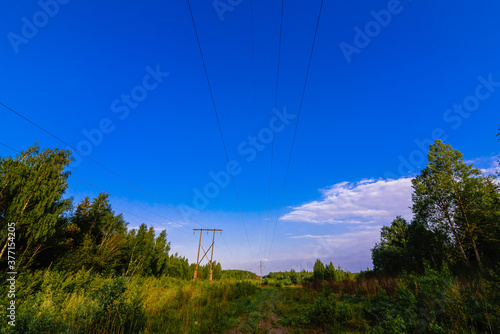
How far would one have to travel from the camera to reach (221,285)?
19688 mm

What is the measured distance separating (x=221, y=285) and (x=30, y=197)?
17955 mm

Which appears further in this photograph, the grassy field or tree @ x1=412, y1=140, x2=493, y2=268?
tree @ x1=412, y1=140, x2=493, y2=268

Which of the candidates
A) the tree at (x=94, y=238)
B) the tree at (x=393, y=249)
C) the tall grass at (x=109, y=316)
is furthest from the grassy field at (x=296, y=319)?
the tree at (x=393, y=249)

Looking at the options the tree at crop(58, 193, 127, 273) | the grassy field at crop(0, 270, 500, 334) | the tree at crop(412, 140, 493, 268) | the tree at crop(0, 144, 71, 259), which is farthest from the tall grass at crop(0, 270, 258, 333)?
the tree at crop(412, 140, 493, 268)

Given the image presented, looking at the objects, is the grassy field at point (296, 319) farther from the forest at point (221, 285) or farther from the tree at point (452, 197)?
the tree at point (452, 197)

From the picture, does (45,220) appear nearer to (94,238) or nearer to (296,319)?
(94,238)

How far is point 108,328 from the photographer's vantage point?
5.89 metres

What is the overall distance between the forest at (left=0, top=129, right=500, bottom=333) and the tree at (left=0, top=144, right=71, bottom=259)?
0.07 meters

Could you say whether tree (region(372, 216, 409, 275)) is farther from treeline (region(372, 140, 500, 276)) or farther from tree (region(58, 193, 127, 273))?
tree (region(58, 193, 127, 273))

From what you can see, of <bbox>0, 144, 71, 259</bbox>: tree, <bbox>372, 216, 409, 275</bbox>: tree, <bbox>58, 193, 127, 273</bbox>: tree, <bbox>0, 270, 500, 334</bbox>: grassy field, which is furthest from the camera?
<bbox>372, 216, 409, 275</bbox>: tree

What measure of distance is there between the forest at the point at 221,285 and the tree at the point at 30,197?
2.9 inches

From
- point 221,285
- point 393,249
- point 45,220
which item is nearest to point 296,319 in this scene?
point 221,285

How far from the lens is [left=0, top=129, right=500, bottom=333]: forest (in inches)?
246

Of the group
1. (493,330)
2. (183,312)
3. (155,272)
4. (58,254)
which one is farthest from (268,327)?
(155,272)
